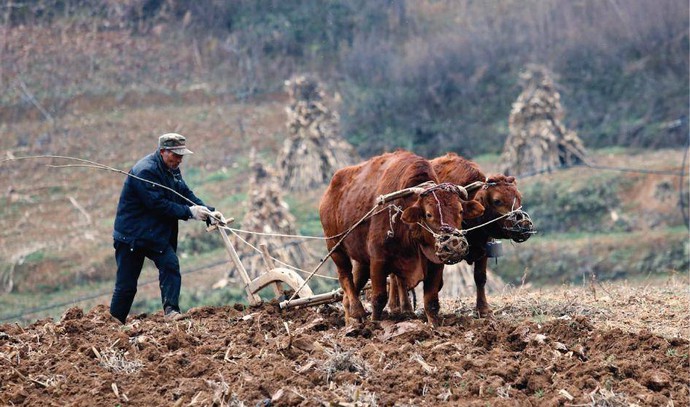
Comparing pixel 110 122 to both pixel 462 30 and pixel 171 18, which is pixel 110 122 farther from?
pixel 462 30

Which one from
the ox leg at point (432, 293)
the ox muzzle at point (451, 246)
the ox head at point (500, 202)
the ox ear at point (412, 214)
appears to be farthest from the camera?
the ox head at point (500, 202)

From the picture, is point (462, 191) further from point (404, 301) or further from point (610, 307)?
point (610, 307)

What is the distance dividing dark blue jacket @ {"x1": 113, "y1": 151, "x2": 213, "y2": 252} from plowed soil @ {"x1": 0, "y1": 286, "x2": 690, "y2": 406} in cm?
104

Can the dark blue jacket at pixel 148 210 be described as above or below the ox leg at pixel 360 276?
above

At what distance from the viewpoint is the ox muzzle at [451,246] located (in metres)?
10.1

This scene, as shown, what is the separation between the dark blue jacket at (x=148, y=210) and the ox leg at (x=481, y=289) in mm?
3244

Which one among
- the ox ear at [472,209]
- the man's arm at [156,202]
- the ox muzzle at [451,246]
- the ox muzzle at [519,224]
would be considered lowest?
the ox muzzle at [519,224]

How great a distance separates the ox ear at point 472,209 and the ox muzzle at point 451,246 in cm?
85

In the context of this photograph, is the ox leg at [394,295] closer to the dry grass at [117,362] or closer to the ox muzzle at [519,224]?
the ox muzzle at [519,224]

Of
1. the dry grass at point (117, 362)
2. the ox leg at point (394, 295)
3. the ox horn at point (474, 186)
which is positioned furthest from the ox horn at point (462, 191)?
the dry grass at point (117, 362)

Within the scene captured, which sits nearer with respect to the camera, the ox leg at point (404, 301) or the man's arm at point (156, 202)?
the man's arm at point (156, 202)

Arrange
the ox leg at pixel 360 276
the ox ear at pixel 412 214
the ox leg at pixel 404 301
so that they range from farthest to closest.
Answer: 1. the ox leg at pixel 404 301
2. the ox leg at pixel 360 276
3. the ox ear at pixel 412 214

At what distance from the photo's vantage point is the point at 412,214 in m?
Result: 10.4

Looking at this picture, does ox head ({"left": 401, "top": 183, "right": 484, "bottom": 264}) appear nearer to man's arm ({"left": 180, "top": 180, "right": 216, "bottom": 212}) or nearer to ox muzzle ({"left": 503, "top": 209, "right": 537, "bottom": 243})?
ox muzzle ({"left": 503, "top": 209, "right": 537, "bottom": 243})
